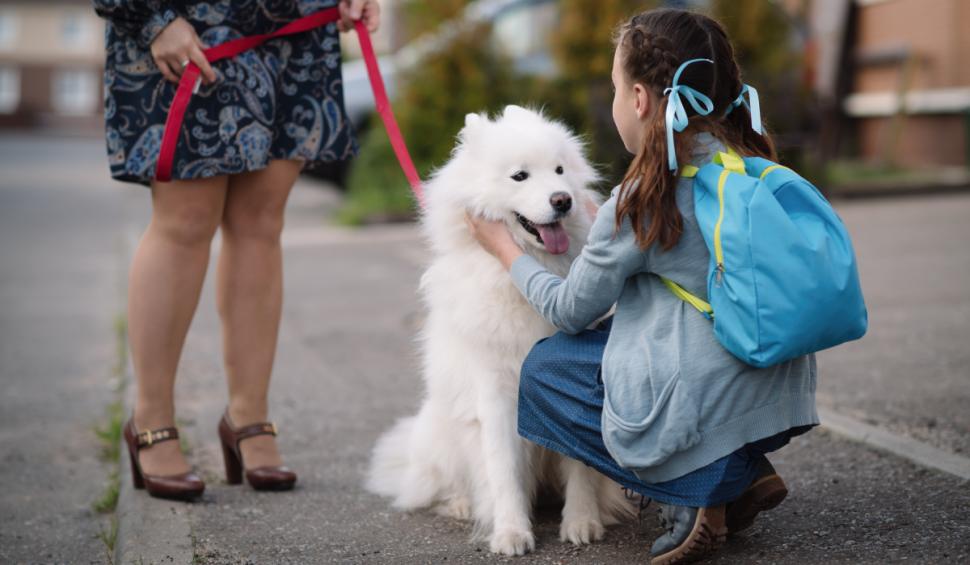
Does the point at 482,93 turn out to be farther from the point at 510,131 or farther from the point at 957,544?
the point at 957,544

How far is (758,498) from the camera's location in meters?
2.52

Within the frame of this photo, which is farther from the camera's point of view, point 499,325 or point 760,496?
point 499,325

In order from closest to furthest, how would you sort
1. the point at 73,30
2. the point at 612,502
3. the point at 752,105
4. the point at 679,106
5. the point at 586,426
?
the point at 679,106
the point at 752,105
the point at 586,426
the point at 612,502
the point at 73,30

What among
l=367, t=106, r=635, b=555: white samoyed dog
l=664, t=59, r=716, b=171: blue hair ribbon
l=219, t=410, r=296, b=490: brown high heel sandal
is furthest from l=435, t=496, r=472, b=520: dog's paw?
l=664, t=59, r=716, b=171: blue hair ribbon

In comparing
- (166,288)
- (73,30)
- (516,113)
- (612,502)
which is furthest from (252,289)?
(73,30)

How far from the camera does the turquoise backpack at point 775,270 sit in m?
2.25

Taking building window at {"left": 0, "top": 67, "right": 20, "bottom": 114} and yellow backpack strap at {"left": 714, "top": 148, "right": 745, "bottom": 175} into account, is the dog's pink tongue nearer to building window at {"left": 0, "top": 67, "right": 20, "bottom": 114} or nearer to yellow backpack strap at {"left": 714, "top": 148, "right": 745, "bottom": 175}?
yellow backpack strap at {"left": 714, "top": 148, "right": 745, "bottom": 175}

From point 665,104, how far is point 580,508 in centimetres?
111

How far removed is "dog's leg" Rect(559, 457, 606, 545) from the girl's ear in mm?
973

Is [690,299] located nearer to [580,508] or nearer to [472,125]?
[580,508]

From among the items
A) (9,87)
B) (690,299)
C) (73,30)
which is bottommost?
(690,299)

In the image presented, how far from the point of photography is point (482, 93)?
34.3ft

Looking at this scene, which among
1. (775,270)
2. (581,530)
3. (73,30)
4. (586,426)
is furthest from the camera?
(73,30)

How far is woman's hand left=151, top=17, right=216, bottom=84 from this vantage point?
9.64 ft
